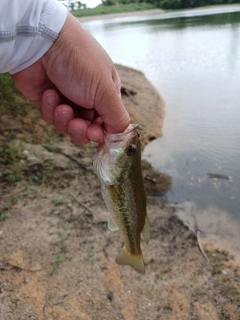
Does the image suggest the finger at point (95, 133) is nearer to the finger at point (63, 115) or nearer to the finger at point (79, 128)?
the finger at point (79, 128)

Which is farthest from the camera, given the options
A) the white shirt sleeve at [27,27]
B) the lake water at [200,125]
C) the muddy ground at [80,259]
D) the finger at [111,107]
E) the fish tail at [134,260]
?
the lake water at [200,125]

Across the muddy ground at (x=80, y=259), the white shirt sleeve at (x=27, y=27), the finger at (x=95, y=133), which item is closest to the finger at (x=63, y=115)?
the finger at (x=95, y=133)

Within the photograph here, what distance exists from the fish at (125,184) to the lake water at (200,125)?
270 cm

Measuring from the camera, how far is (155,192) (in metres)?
5.75

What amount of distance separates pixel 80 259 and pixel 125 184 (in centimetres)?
186

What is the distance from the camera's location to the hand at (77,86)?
191 centimetres

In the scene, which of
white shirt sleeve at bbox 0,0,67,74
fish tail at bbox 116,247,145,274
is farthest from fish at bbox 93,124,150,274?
white shirt sleeve at bbox 0,0,67,74

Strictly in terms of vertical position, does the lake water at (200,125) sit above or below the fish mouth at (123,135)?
below

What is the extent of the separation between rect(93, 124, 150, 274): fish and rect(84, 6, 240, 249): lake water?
270 centimetres

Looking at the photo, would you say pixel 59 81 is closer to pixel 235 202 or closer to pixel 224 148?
pixel 235 202

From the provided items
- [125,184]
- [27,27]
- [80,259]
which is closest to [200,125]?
[80,259]

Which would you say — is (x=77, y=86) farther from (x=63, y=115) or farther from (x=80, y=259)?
(x=80, y=259)

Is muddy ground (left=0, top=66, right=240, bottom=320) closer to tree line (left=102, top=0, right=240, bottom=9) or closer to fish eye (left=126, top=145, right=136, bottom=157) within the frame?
fish eye (left=126, top=145, right=136, bottom=157)

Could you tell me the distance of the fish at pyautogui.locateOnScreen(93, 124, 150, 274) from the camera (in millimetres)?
2035
